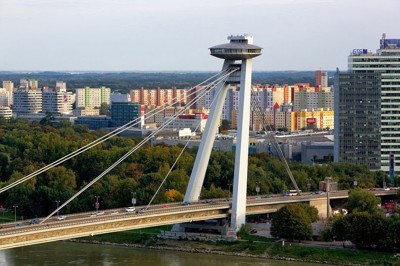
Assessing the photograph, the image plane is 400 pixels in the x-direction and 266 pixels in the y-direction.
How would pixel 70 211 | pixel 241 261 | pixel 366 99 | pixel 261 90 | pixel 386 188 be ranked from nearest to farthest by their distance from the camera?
pixel 241 261 → pixel 70 211 → pixel 386 188 → pixel 366 99 → pixel 261 90

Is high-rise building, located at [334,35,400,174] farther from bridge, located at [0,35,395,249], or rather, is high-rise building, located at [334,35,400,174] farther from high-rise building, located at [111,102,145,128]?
high-rise building, located at [111,102,145,128]

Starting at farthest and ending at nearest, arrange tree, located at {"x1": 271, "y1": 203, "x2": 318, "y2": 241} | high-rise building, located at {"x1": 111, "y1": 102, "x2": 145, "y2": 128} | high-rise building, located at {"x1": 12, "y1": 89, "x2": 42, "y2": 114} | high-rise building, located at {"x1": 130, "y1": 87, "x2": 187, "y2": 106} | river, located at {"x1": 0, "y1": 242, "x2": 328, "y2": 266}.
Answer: high-rise building, located at {"x1": 130, "y1": 87, "x2": 187, "y2": 106}, high-rise building, located at {"x1": 12, "y1": 89, "x2": 42, "y2": 114}, high-rise building, located at {"x1": 111, "y1": 102, "x2": 145, "y2": 128}, tree, located at {"x1": 271, "y1": 203, "x2": 318, "y2": 241}, river, located at {"x1": 0, "y1": 242, "x2": 328, "y2": 266}

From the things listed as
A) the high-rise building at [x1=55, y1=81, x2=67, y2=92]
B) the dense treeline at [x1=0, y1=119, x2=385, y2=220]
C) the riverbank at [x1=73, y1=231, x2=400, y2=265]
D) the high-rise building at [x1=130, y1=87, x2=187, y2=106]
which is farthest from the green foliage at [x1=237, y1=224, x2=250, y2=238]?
the high-rise building at [x1=55, y1=81, x2=67, y2=92]

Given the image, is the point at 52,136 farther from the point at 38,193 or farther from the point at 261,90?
→ the point at 261,90

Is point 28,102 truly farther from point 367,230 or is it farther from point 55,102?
point 367,230

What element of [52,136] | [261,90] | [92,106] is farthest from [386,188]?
[92,106]

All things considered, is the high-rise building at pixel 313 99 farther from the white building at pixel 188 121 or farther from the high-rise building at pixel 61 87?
the high-rise building at pixel 61 87
